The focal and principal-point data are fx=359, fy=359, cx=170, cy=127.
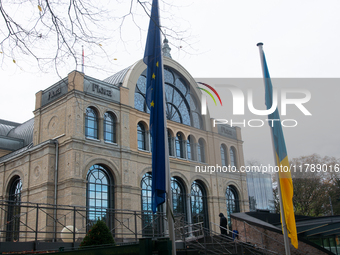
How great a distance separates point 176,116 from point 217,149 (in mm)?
5649

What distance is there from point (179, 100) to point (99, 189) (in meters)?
11.9

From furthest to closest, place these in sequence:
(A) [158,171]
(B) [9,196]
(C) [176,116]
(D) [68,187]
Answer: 1. (C) [176,116]
2. (B) [9,196]
3. (D) [68,187]
4. (A) [158,171]

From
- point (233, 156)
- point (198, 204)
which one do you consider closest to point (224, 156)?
point (233, 156)

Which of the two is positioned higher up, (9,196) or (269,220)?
(9,196)

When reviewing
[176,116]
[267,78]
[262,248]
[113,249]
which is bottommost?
[262,248]

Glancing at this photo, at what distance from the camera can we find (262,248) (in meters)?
15.2

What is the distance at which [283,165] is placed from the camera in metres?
11.5

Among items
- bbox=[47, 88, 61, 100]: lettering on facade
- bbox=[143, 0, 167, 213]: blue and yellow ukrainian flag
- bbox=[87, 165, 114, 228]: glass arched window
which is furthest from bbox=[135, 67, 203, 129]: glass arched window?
bbox=[143, 0, 167, 213]: blue and yellow ukrainian flag

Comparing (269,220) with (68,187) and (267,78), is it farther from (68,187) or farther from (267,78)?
(68,187)

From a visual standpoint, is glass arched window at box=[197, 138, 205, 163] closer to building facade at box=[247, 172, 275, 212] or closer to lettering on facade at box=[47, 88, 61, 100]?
building facade at box=[247, 172, 275, 212]

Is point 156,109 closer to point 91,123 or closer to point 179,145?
point 91,123

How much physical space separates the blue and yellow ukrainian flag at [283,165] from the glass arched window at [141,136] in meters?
15.8

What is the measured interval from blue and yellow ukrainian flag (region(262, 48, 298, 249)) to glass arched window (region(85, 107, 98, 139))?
47.8ft

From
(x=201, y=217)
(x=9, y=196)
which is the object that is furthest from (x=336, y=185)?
(x=9, y=196)
